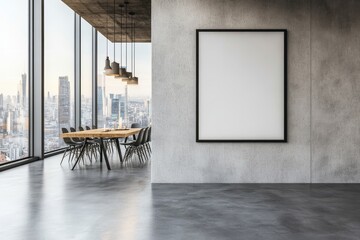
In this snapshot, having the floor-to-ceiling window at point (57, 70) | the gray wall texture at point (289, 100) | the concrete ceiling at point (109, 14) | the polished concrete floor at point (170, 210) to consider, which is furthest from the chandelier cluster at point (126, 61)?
the polished concrete floor at point (170, 210)

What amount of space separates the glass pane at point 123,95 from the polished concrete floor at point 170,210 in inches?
266

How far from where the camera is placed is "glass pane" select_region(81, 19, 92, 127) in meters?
11.9

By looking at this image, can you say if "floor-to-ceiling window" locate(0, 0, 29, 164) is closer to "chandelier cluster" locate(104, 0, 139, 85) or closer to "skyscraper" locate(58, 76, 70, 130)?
"skyscraper" locate(58, 76, 70, 130)

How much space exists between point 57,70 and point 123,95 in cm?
340

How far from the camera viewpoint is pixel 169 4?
5.73m

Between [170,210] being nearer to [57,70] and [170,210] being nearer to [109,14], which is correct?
[109,14]

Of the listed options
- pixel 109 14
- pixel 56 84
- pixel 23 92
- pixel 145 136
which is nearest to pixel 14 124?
pixel 23 92

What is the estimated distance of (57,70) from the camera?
989cm

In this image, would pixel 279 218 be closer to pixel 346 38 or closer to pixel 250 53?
pixel 250 53

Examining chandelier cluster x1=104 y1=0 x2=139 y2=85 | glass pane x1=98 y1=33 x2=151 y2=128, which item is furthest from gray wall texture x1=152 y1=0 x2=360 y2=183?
glass pane x1=98 y1=33 x2=151 y2=128

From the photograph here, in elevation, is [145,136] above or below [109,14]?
below

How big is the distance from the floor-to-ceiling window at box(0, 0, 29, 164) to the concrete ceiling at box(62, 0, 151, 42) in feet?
4.12

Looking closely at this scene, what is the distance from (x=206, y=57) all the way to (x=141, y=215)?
9.65ft

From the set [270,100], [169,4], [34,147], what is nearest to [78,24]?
[34,147]
